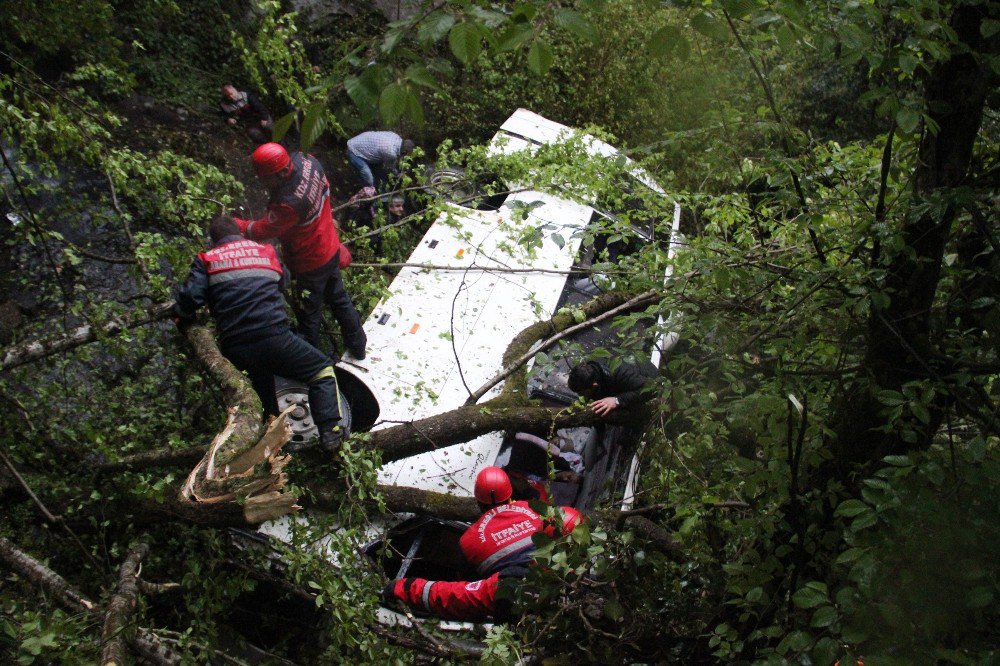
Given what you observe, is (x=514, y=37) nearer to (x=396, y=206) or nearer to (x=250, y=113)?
(x=396, y=206)

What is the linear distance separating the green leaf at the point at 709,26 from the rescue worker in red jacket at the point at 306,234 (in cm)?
318

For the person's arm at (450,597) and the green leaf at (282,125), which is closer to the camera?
the green leaf at (282,125)

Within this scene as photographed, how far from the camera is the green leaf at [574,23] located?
5.84 ft

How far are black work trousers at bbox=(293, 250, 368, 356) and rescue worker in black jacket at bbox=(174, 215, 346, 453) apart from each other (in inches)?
22.4

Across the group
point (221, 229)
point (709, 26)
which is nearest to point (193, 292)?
point (221, 229)

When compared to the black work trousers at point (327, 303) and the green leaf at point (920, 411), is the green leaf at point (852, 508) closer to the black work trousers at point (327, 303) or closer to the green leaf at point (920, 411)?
the green leaf at point (920, 411)

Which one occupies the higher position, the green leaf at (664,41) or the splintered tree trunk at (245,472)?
the green leaf at (664,41)

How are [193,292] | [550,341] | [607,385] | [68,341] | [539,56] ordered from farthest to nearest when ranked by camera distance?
[607,385]
[550,341]
[193,292]
[68,341]
[539,56]

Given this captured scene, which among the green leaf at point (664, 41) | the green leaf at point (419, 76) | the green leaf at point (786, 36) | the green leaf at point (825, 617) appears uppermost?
the green leaf at point (786, 36)

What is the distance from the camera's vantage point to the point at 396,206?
6559 mm

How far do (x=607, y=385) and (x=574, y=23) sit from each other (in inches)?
118

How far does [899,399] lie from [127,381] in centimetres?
432

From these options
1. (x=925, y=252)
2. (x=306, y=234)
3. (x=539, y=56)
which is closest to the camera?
(x=539, y=56)

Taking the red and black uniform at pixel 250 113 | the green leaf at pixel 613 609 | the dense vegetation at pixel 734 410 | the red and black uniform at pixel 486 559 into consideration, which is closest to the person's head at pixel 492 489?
the red and black uniform at pixel 486 559
